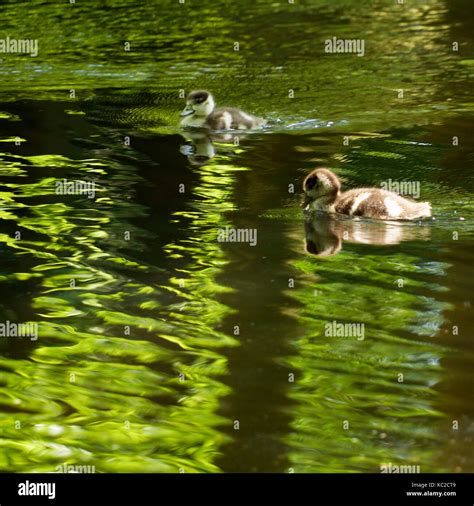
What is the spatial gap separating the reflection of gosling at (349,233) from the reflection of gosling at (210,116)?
101 inches

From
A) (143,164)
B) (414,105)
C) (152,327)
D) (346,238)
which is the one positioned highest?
(414,105)

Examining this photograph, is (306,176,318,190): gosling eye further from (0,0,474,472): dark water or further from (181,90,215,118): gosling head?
(181,90,215,118): gosling head

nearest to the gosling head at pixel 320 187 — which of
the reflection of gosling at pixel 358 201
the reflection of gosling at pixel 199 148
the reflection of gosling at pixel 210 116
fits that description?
the reflection of gosling at pixel 358 201

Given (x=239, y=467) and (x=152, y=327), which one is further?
(x=152, y=327)

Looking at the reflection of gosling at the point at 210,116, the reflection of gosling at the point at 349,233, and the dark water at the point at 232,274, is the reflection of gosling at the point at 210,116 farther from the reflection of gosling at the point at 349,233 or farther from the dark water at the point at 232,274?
the reflection of gosling at the point at 349,233

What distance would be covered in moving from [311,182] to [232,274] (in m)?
1.37

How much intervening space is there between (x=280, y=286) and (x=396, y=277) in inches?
22.9

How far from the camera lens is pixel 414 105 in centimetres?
1038

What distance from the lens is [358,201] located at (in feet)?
24.0

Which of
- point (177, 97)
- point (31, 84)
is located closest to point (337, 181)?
point (177, 97)

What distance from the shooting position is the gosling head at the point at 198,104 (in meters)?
9.88
